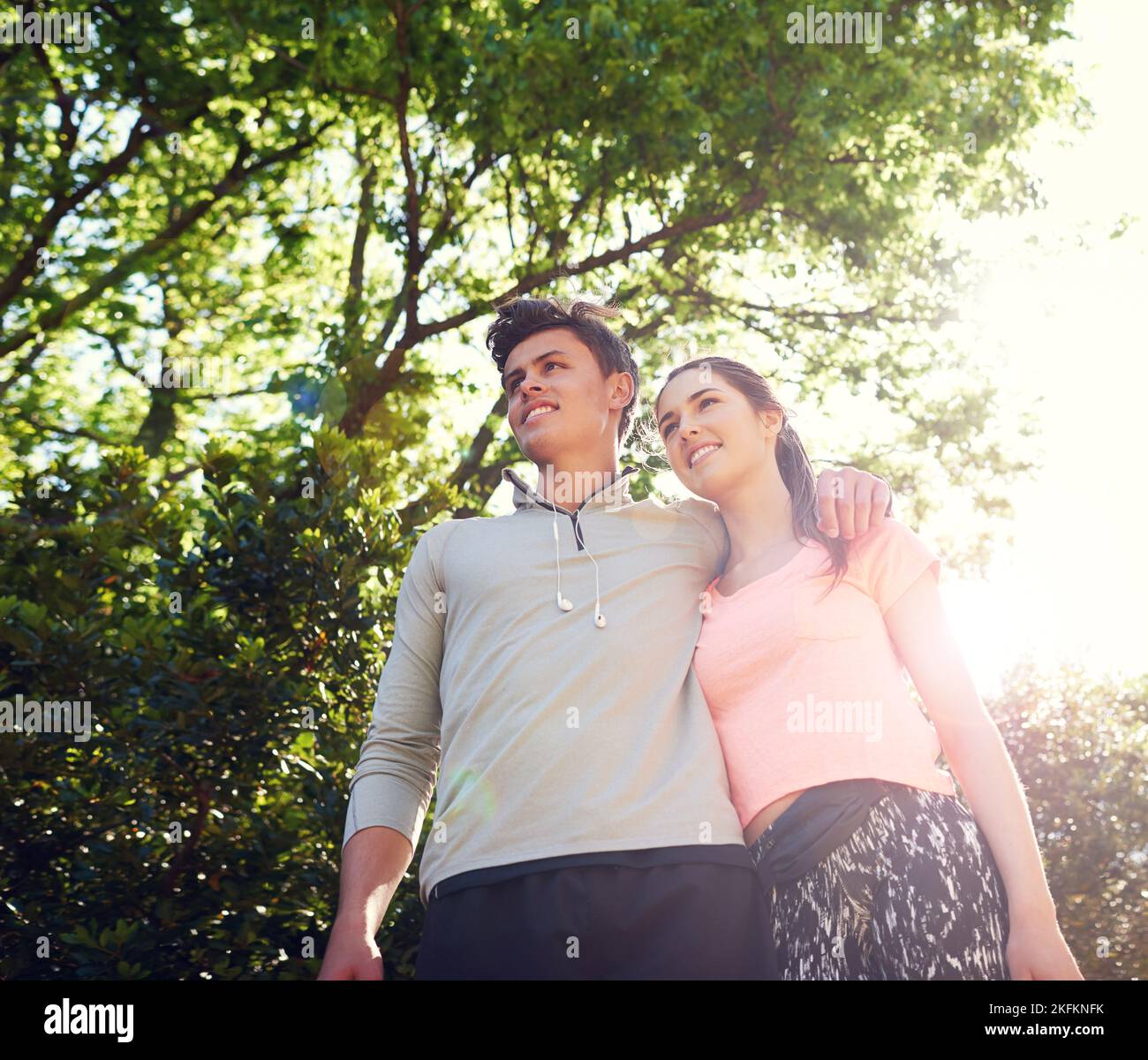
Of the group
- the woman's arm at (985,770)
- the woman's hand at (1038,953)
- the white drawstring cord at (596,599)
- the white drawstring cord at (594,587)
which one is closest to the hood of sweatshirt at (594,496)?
the white drawstring cord at (594,587)

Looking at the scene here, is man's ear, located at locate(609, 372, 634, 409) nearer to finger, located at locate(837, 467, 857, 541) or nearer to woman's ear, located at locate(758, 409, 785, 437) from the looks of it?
woman's ear, located at locate(758, 409, 785, 437)

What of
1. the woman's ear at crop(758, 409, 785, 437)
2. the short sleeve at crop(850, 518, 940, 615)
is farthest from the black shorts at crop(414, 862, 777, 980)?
the woman's ear at crop(758, 409, 785, 437)

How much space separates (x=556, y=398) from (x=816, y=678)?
1.21 metres

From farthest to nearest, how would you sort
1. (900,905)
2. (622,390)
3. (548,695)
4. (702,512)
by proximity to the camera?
(622,390), (702,512), (548,695), (900,905)

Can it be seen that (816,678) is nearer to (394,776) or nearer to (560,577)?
(560,577)

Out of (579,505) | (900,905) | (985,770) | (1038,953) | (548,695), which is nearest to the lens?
(1038,953)

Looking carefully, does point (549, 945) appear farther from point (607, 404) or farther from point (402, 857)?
point (607, 404)

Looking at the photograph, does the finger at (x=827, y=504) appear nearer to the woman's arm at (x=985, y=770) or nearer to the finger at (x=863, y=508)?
the finger at (x=863, y=508)

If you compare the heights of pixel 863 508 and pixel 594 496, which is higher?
pixel 594 496

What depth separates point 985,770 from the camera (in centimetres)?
233

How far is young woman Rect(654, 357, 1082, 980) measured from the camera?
86.4 inches

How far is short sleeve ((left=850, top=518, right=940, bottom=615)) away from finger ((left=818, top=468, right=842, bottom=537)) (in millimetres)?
87

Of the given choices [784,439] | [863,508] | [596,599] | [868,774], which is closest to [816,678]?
[868,774]
